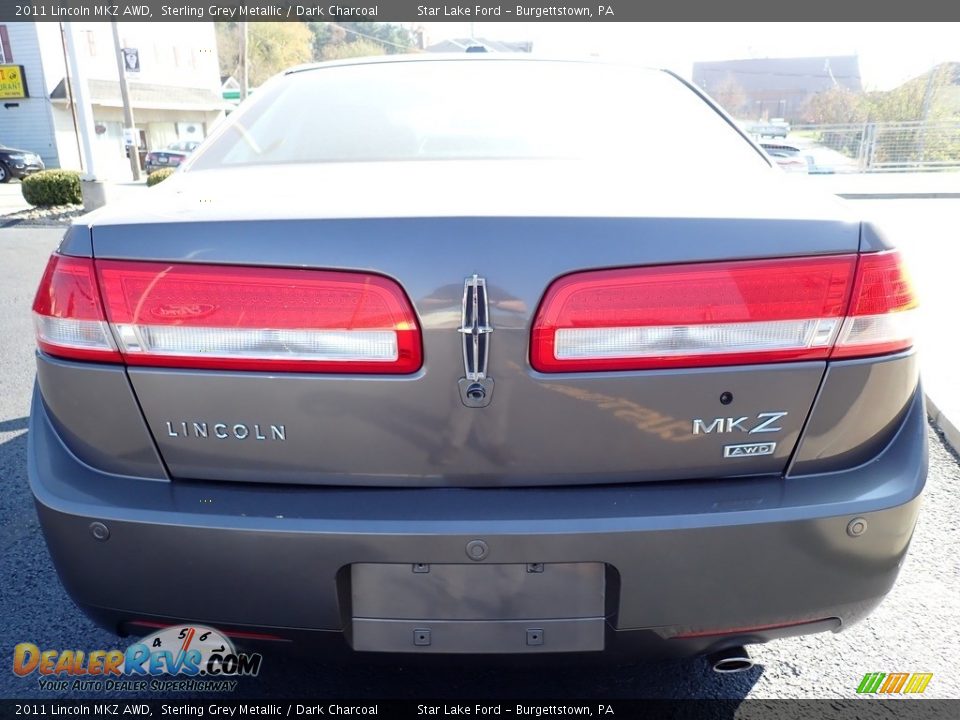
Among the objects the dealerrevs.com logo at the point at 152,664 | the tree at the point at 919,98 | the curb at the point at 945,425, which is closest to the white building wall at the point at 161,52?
the tree at the point at 919,98

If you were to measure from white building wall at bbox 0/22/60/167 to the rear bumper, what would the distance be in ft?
122

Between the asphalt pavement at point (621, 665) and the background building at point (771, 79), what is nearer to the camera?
the asphalt pavement at point (621, 665)

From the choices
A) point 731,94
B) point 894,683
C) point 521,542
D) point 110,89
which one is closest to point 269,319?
point 521,542

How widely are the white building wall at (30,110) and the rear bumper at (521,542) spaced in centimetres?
3707

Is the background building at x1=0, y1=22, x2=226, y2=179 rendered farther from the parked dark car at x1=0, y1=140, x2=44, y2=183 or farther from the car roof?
the car roof

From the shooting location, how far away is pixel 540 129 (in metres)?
2.09

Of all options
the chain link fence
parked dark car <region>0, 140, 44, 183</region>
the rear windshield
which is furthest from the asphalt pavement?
parked dark car <region>0, 140, 44, 183</region>

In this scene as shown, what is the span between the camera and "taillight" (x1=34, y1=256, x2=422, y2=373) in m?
1.31

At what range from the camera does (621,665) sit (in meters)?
1.52

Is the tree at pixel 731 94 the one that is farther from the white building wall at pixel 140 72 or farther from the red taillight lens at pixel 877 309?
the red taillight lens at pixel 877 309

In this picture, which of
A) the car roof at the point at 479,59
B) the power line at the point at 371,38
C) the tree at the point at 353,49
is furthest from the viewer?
the power line at the point at 371,38

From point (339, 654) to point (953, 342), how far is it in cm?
496

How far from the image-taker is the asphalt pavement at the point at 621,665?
1.92 metres

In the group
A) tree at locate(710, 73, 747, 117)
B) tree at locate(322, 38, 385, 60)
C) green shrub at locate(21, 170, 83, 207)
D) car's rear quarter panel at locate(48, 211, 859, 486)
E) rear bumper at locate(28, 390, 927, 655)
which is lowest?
green shrub at locate(21, 170, 83, 207)
